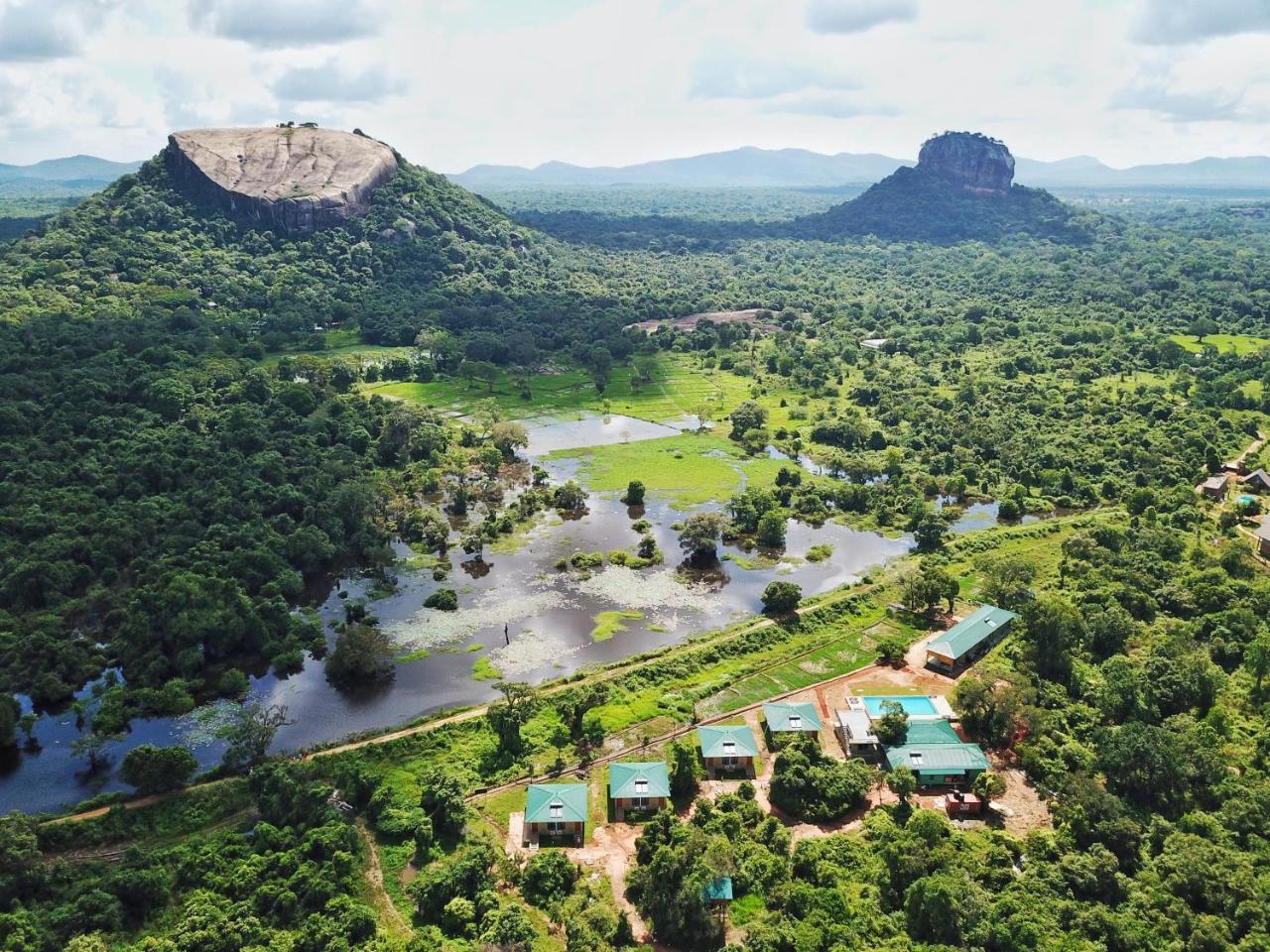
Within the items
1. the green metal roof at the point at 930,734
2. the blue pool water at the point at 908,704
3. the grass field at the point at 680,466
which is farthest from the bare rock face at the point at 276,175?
the green metal roof at the point at 930,734

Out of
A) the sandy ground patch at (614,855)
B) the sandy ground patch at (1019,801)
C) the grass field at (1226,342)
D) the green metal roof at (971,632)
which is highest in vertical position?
the grass field at (1226,342)

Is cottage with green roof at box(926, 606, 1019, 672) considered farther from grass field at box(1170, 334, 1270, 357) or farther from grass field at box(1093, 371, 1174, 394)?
grass field at box(1170, 334, 1270, 357)

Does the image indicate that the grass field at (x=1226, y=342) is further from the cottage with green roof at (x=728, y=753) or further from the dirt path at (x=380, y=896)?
the dirt path at (x=380, y=896)

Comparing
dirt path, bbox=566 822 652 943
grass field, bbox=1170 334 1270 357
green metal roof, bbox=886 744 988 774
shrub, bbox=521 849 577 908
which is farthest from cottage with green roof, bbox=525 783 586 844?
grass field, bbox=1170 334 1270 357

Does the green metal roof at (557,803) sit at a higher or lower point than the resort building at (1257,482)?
lower

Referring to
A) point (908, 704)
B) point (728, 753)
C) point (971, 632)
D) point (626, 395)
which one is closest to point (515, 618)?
point (728, 753)

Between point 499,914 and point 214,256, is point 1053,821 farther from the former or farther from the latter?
point 214,256
